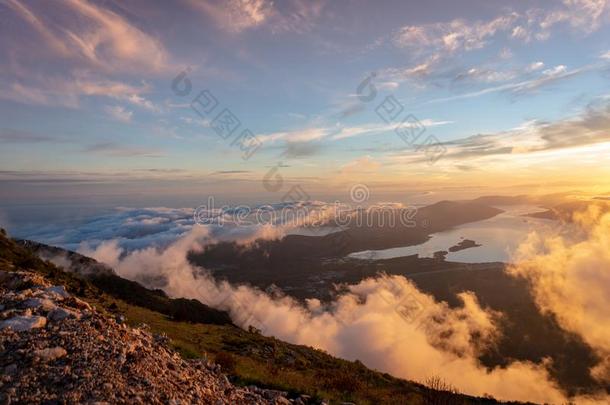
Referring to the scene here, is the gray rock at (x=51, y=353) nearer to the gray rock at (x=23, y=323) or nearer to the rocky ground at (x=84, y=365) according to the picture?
the rocky ground at (x=84, y=365)

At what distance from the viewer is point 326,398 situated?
1445 centimetres

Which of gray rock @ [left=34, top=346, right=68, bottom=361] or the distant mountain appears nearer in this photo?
the distant mountain

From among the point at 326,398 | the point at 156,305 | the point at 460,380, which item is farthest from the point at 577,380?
→ the point at 326,398

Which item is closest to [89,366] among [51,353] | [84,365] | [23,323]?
[84,365]

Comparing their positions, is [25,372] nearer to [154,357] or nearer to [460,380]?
[154,357]

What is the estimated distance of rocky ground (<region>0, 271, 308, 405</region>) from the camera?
7.89 metres

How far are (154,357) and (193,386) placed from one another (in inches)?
54.6

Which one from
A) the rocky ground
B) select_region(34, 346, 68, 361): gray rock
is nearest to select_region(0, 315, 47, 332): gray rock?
the rocky ground

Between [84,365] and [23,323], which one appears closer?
[84,365]

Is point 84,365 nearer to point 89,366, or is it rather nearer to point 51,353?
point 89,366

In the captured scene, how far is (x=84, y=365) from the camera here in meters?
8.65

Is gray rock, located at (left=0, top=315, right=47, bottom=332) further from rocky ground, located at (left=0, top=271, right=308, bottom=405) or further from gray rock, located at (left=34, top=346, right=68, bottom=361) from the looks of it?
gray rock, located at (left=34, top=346, right=68, bottom=361)

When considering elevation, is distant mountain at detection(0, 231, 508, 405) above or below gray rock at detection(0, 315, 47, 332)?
below

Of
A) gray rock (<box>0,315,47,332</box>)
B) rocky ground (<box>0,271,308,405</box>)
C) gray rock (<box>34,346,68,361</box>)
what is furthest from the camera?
gray rock (<box>0,315,47,332</box>)
